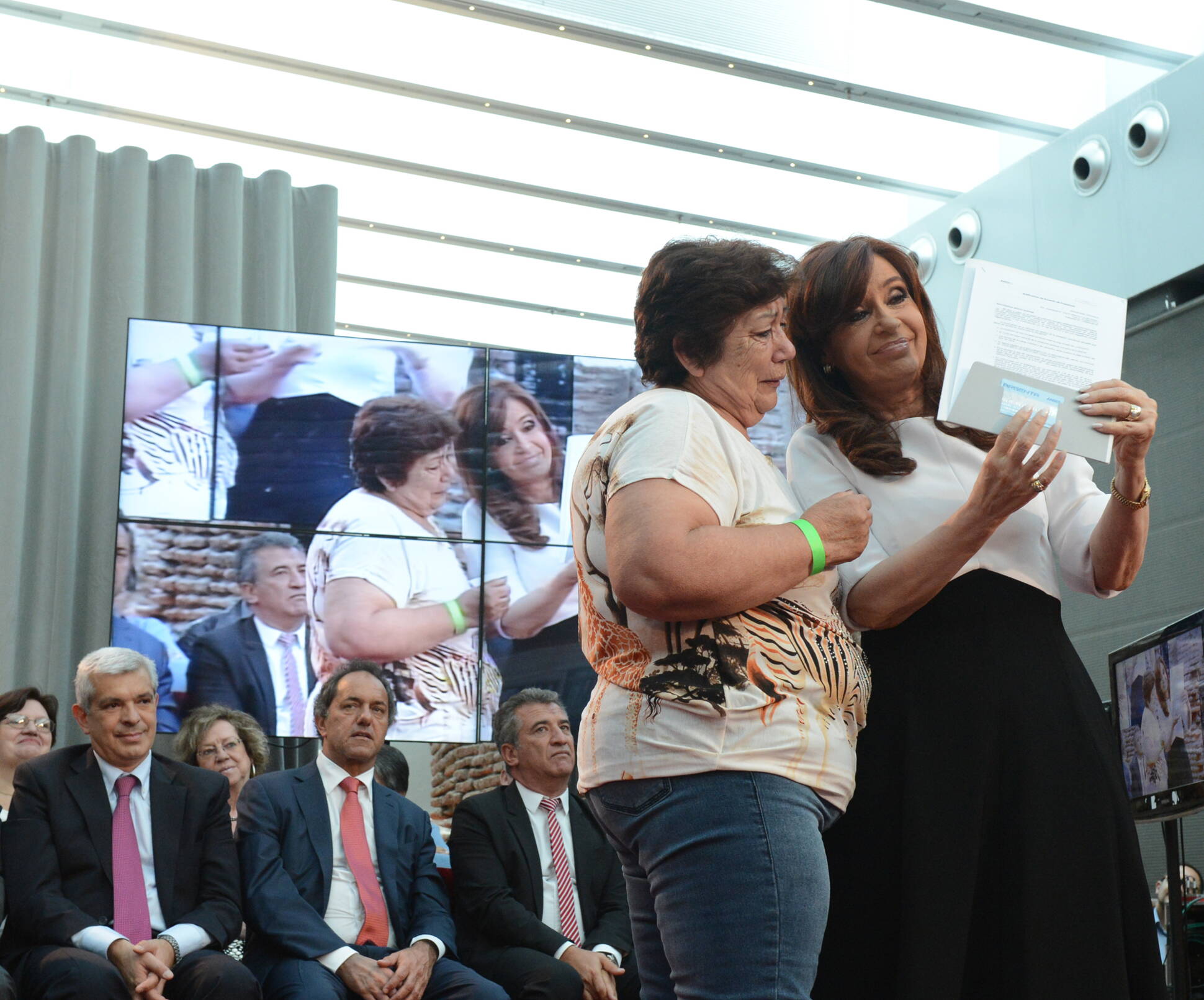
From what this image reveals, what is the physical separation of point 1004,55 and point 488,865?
15.4 ft

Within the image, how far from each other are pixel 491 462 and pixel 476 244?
191 centimetres

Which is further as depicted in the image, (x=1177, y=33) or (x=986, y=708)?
(x=1177, y=33)

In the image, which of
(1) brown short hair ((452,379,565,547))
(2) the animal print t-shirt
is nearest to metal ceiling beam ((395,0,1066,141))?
(1) brown short hair ((452,379,565,547))

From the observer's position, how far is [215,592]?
6.01 meters

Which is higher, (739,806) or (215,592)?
(215,592)

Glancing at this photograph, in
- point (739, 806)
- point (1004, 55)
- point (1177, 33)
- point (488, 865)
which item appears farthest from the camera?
point (1004, 55)

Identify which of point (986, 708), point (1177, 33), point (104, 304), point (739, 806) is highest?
point (1177, 33)

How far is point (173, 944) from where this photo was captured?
3.56 meters

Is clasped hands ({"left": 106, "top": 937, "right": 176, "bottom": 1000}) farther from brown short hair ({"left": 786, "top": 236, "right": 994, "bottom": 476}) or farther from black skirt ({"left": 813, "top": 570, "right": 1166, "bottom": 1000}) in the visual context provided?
brown short hair ({"left": 786, "top": 236, "right": 994, "bottom": 476})

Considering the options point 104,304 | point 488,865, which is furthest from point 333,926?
point 104,304

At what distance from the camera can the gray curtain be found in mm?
6715

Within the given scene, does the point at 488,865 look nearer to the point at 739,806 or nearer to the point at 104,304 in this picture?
the point at 739,806

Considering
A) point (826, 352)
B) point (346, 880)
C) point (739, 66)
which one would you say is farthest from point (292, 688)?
point (826, 352)

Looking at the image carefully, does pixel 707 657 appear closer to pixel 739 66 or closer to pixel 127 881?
pixel 127 881
